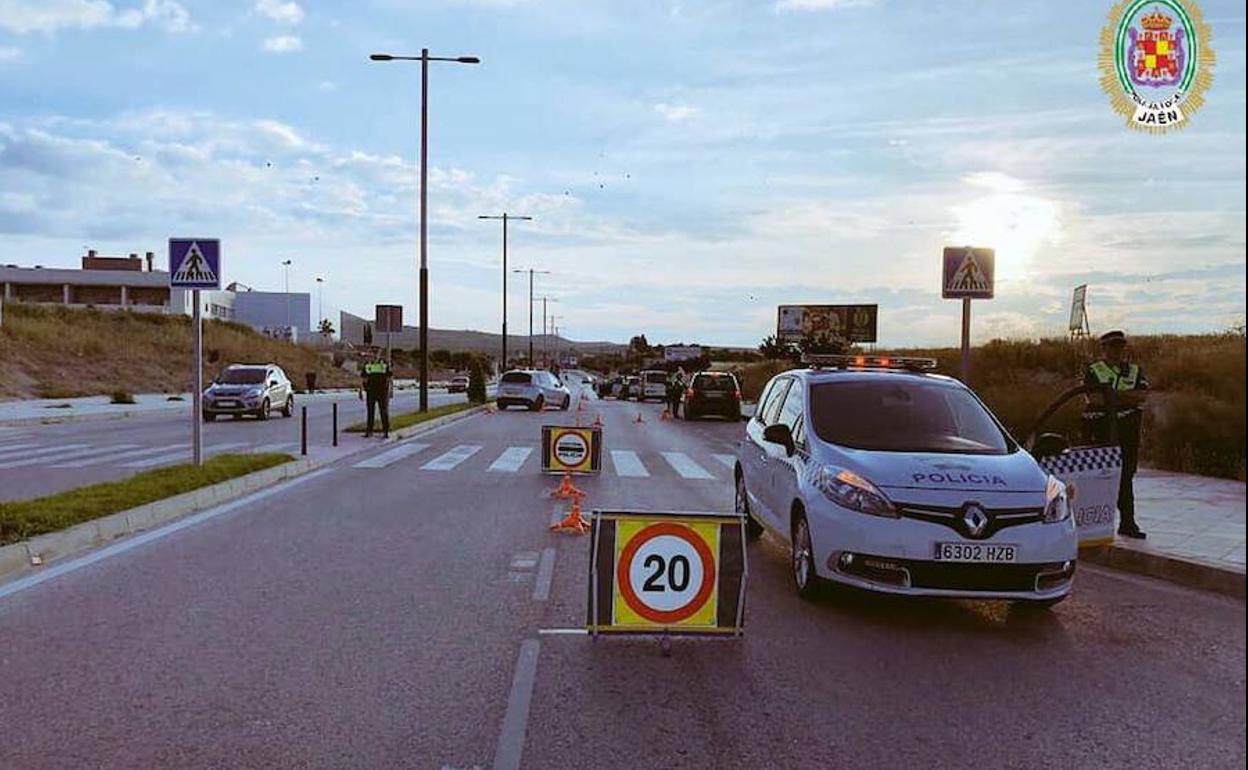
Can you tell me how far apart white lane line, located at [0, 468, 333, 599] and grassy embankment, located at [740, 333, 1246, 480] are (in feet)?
23.3

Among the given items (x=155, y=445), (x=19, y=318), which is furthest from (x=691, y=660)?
(x=19, y=318)

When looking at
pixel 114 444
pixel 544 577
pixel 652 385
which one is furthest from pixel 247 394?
pixel 652 385

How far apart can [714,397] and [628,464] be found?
56.4ft

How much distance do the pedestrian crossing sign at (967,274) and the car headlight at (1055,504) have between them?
5.01 meters

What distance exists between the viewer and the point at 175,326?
245 feet

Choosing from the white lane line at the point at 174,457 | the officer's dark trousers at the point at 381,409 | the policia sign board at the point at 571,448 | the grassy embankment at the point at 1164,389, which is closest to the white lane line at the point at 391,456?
the officer's dark trousers at the point at 381,409

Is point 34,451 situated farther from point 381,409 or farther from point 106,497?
point 106,497

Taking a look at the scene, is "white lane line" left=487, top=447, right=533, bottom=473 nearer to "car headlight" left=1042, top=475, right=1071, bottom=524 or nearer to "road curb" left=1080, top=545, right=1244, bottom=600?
"road curb" left=1080, top=545, right=1244, bottom=600

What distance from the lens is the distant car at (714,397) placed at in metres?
34.9

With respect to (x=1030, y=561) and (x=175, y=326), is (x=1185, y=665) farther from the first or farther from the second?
(x=175, y=326)

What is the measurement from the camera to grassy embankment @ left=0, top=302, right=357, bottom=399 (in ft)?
172

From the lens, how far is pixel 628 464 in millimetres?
18031

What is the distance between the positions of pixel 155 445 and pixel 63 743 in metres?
17.8

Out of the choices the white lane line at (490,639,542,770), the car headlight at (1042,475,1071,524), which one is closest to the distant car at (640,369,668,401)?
the car headlight at (1042,475,1071,524)
